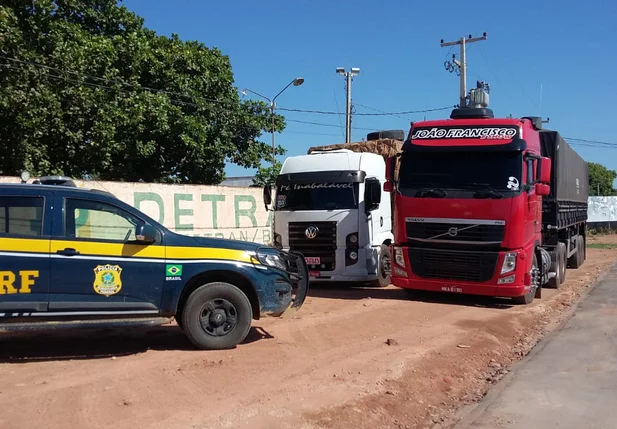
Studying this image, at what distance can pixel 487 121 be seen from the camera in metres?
Result: 11.5

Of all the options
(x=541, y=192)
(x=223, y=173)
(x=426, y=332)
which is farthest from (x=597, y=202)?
(x=426, y=332)

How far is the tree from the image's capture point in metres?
15.8

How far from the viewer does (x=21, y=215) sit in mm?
6750

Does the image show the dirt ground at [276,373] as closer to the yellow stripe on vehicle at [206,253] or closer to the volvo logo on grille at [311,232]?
the yellow stripe on vehicle at [206,253]

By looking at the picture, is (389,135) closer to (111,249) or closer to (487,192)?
(487,192)

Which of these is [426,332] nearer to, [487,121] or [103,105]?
[487,121]

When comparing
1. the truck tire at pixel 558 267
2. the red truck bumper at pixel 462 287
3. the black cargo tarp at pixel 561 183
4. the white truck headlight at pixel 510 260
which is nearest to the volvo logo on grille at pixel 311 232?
→ the red truck bumper at pixel 462 287

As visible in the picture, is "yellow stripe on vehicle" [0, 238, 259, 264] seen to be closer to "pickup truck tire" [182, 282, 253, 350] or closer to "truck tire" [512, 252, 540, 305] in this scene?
"pickup truck tire" [182, 282, 253, 350]

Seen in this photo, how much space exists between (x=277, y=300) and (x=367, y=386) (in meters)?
1.92

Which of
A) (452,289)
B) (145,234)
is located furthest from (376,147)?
(145,234)

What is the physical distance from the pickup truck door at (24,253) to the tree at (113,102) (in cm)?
780

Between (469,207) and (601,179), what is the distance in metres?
100

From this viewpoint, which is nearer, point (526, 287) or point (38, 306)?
point (38, 306)

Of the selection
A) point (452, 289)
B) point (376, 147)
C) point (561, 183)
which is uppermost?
point (376, 147)
